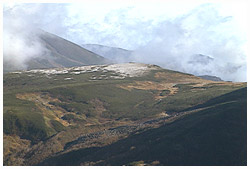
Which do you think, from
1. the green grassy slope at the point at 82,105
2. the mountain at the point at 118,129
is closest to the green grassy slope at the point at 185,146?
the mountain at the point at 118,129

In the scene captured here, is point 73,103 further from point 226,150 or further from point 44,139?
point 226,150

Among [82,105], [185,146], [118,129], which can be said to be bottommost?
[185,146]

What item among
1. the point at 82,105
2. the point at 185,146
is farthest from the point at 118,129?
the point at 82,105

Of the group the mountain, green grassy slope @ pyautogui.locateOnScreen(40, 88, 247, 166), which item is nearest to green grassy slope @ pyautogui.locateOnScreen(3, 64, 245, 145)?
the mountain

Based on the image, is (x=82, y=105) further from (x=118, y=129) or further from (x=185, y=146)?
(x=185, y=146)

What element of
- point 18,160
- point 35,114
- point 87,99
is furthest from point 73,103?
point 18,160

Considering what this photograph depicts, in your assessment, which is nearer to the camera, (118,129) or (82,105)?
(118,129)

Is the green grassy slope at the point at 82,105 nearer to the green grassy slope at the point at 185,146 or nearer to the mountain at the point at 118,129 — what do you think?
the mountain at the point at 118,129
